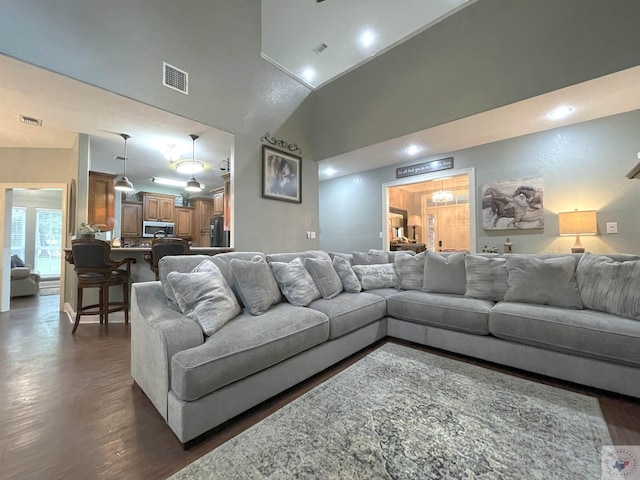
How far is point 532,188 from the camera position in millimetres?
3910

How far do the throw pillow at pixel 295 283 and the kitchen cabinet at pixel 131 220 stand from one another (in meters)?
6.31

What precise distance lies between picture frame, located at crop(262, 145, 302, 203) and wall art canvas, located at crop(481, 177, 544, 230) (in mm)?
3145

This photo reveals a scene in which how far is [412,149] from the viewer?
4617mm

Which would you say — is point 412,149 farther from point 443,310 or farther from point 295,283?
point 295,283

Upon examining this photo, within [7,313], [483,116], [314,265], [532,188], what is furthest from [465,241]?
[7,313]

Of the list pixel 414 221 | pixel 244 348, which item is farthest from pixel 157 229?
pixel 414 221

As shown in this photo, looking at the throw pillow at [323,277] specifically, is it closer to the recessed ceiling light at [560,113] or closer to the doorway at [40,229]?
the recessed ceiling light at [560,113]

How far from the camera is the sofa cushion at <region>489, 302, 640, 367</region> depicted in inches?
66.4

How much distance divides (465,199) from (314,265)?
577 centimetres

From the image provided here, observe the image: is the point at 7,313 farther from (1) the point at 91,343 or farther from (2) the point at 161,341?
(2) the point at 161,341

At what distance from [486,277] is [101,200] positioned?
6.15m

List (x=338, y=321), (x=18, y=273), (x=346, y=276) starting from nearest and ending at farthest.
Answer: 1. (x=338, y=321)
2. (x=346, y=276)
3. (x=18, y=273)

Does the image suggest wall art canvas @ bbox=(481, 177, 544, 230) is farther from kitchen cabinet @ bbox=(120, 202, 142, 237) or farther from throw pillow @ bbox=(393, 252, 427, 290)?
kitchen cabinet @ bbox=(120, 202, 142, 237)

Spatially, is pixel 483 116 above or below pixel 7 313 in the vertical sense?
above
